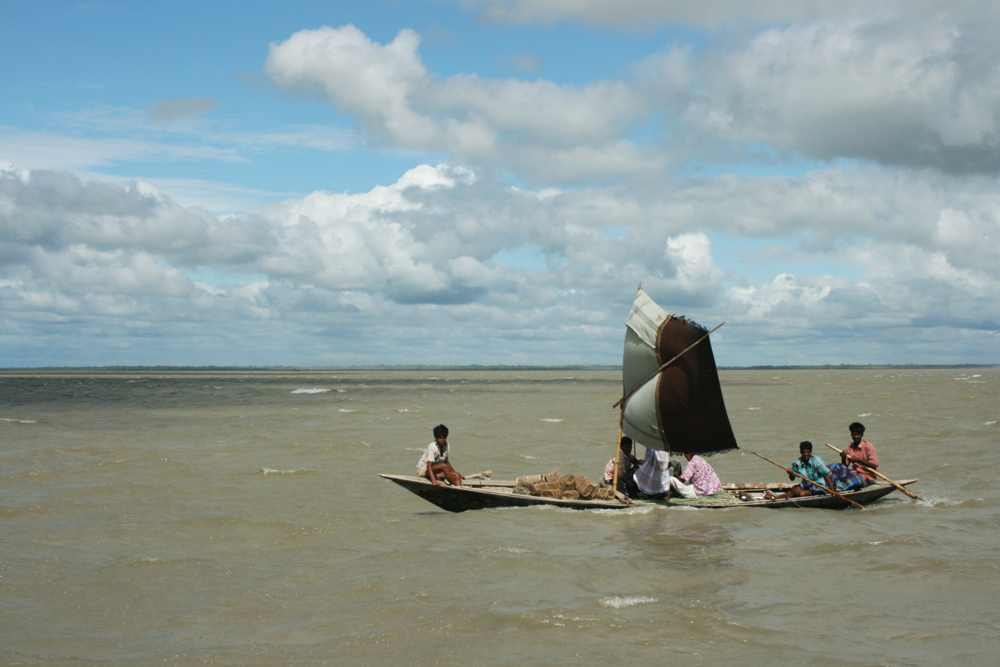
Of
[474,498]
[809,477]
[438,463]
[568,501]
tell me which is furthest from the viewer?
[809,477]

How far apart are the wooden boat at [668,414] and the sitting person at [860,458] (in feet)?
1.16

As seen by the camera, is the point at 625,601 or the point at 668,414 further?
the point at 668,414

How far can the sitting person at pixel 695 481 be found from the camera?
15.0 metres

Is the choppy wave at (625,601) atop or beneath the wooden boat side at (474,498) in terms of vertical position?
beneath

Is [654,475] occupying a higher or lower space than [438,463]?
lower

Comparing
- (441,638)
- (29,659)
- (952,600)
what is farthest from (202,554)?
(952,600)

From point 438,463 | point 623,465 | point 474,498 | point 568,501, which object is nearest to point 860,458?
point 623,465

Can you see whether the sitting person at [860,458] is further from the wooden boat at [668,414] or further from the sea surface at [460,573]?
the sea surface at [460,573]

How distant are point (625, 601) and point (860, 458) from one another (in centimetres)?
872

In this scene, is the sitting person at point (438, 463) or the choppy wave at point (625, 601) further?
the sitting person at point (438, 463)

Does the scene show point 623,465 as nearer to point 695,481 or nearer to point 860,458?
point 695,481

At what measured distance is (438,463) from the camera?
1474 centimetres

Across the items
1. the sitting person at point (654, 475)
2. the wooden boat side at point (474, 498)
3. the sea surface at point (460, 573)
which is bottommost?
the sea surface at point (460, 573)

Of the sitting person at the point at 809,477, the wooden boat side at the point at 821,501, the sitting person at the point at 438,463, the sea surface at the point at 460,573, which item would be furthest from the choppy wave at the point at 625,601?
the sitting person at the point at 809,477
